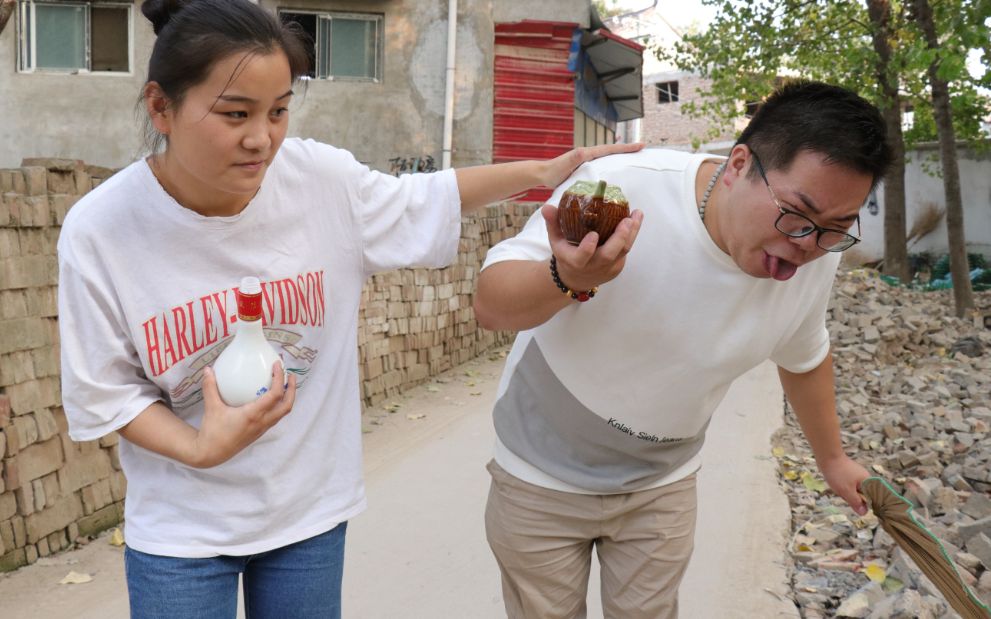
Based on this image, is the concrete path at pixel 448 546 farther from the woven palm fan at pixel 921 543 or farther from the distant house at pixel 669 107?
the distant house at pixel 669 107

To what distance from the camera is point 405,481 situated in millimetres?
5660

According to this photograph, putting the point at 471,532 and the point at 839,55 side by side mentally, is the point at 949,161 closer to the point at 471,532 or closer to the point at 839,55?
the point at 839,55

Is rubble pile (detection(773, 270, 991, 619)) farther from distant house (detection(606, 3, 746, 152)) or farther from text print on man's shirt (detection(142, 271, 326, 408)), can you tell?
distant house (detection(606, 3, 746, 152))

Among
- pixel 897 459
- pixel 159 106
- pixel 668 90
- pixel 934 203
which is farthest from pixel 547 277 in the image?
pixel 668 90

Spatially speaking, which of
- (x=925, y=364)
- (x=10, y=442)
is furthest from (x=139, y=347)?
(x=925, y=364)

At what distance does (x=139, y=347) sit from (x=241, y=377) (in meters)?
0.23

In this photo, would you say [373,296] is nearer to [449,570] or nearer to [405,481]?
[405,481]

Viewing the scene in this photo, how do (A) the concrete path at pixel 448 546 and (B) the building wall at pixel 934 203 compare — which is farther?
(B) the building wall at pixel 934 203

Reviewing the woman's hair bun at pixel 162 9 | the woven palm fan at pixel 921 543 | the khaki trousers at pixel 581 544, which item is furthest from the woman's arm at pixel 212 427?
the woven palm fan at pixel 921 543

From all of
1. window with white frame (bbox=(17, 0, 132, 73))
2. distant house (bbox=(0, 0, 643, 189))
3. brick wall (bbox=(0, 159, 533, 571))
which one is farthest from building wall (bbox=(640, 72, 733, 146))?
brick wall (bbox=(0, 159, 533, 571))

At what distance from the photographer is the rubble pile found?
13.2 feet

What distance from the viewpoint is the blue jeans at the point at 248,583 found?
1.91 metres

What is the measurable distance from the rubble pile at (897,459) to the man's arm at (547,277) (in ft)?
5.48

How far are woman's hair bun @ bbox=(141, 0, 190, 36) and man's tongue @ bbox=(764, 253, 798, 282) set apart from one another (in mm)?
1331
